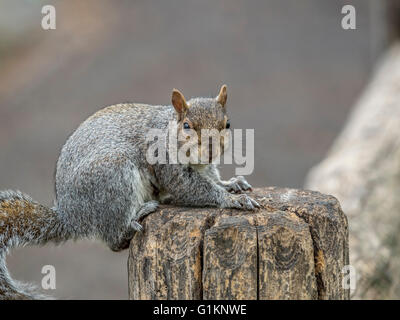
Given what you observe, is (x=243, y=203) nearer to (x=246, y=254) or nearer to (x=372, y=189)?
(x=246, y=254)

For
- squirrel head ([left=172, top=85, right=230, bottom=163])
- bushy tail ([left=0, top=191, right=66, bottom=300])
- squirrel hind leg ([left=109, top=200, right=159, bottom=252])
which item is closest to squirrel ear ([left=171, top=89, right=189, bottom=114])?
squirrel head ([left=172, top=85, right=230, bottom=163])

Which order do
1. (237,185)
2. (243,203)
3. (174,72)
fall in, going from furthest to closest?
(174,72) < (237,185) < (243,203)

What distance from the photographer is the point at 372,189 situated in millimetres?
4375

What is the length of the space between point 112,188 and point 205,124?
0.51 meters

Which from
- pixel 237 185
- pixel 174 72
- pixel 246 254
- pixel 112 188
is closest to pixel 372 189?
pixel 237 185

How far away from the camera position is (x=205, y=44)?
11234 mm

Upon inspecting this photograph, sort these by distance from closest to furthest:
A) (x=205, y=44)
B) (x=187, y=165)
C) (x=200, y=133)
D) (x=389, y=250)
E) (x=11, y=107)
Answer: (x=200, y=133) → (x=187, y=165) → (x=389, y=250) → (x=11, y=107) → (x=205, y=44)

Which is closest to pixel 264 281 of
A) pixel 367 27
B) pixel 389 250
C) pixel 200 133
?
pixel 200 133

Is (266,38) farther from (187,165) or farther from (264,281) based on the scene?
(264,281)

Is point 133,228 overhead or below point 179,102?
below

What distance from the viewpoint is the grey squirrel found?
8.79 ft

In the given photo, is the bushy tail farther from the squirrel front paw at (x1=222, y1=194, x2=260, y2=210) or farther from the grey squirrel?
the squirrel front paw at (x1=222, y1=194, x2=260, y2=210)

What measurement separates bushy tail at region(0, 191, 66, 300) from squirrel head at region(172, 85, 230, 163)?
2.40ft
